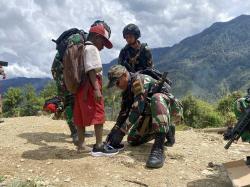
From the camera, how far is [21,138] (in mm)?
7836

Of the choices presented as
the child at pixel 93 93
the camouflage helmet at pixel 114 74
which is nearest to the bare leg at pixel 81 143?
the child at pixel 93 93

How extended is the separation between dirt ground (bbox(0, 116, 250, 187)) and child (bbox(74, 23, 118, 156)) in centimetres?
28

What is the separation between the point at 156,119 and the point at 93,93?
89cm

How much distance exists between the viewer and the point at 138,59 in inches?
293

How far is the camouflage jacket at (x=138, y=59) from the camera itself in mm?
7402

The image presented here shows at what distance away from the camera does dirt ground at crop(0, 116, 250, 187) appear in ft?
17.4

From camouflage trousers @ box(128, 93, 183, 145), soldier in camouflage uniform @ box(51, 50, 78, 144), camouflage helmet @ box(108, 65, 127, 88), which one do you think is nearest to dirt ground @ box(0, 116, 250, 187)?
camouflage trousers @ box(128, 93, 183, 145)

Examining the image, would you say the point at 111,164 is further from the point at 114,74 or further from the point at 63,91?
the point at 63,91

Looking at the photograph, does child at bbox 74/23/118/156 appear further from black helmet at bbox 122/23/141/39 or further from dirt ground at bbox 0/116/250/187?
black helmet at bbox 122/23/141/39

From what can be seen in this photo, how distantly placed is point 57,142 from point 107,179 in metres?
2.41

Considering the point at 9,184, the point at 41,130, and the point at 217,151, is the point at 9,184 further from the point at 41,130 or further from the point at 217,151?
the point at 41,130

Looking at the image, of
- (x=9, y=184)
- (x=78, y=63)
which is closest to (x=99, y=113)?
(x=78, y=63)

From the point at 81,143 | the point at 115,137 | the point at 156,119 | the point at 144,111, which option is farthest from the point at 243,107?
the point at 81,143

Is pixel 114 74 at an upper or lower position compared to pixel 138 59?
lower
